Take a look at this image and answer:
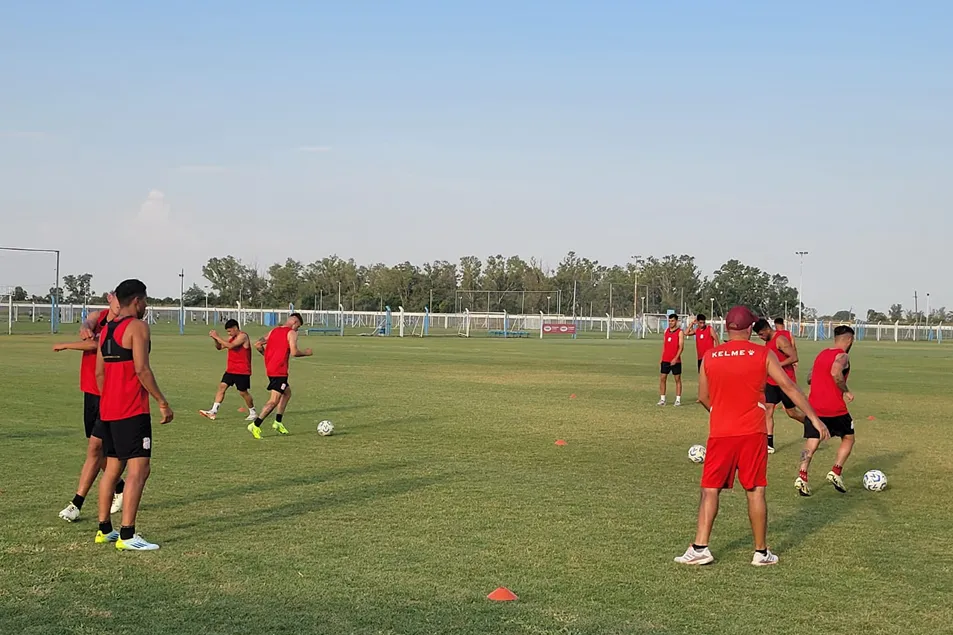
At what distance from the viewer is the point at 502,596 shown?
6633 mm

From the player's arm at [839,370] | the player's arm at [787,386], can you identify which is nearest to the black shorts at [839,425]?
the player's arm at [839,370]

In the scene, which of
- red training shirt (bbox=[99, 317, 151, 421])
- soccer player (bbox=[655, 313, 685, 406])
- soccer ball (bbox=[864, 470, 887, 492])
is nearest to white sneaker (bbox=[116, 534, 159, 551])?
red training shirt (bbox=[99, 317, 151, 421])

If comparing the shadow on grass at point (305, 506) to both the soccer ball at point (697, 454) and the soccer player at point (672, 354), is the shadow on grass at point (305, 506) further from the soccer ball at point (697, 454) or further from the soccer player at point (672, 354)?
the soccer player at point (672, 354)

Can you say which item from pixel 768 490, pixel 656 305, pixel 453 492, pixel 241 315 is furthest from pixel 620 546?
pixel 656 305

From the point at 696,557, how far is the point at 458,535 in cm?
205

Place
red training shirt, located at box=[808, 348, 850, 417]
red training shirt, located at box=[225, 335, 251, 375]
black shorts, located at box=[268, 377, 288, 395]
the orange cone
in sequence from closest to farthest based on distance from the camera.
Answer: the orange cone < red training shirt, located at box=[808, 348, 850, 417] < black shorts, located at box=[268, 377, 288, 395] < red training shirt, located at box=[225, 335, 251, 375]

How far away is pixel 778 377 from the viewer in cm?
768

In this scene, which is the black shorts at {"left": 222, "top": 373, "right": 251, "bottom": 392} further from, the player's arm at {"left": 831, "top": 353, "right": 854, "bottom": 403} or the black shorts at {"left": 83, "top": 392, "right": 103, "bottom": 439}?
the player's arm at {"left": 831, "top": 353, "right": 854, "bottom": 403}

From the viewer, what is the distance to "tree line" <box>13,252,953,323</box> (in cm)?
12562

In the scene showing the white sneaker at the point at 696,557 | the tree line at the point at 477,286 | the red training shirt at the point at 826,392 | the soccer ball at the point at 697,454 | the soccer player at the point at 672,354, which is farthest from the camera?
the tree line at the point at 477,286

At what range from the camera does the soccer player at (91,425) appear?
870 centimetres

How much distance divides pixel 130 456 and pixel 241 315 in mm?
85810

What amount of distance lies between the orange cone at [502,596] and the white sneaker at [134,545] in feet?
9.53

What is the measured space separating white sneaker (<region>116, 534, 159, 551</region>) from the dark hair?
187 cm
